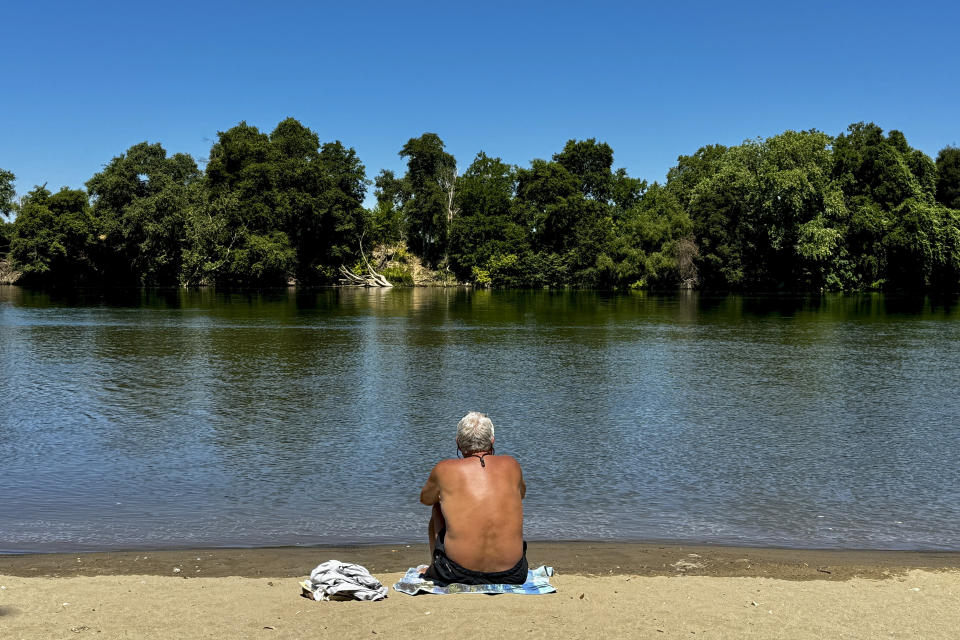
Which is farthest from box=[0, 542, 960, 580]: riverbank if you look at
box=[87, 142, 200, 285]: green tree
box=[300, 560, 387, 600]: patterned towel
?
box=[87, 142, 200, 285]: green tree

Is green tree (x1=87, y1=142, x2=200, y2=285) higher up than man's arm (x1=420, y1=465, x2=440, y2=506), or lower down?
higher up

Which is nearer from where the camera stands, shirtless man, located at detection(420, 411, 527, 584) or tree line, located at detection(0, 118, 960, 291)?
shirtless man, located at detection(420, 411, 527, 584)

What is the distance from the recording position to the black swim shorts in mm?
6496

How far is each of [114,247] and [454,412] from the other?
93.9 metres

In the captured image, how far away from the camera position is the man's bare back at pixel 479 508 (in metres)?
6.37

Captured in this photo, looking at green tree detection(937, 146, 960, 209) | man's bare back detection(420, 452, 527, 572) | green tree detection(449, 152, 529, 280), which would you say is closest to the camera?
man's bare back detection(420, 452, 527, 572)

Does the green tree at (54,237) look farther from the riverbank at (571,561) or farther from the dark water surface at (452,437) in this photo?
the riverbank at (571,561)

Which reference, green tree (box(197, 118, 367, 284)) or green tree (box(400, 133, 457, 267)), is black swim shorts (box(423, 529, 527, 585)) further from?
green tree (box(400, 133, 457, 267))

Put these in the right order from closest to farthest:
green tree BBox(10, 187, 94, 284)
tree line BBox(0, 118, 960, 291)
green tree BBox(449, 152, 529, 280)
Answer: tree line BBox(0, 118, 960, 291)
green tree BBox(10, 187, 94, 284)
green tree BBox(449, 152, 529, 280)

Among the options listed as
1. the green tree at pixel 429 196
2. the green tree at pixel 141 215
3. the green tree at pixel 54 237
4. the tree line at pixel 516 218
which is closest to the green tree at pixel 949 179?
the tree line at pixel 516 218

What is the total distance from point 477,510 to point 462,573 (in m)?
0.56

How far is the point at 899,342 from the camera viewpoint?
31.1 meters

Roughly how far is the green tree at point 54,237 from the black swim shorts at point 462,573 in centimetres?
10367

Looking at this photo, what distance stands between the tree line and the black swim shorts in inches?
3095
